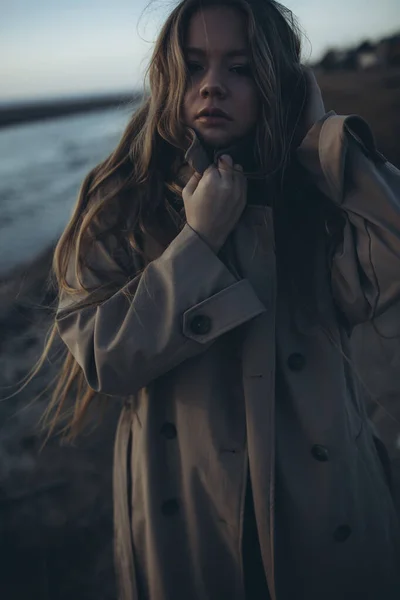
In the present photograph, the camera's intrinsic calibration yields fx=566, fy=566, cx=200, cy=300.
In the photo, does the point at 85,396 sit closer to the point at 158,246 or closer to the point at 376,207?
the point at 158,246

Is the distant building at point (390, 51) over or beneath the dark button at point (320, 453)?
over

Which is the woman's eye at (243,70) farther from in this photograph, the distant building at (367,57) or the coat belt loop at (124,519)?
the distant building at (367,57)

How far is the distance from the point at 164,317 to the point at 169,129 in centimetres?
51

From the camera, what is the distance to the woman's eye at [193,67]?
1.44 m

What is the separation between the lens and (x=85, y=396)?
169 centimetres

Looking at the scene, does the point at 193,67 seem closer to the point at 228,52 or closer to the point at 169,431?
the point at 228,52

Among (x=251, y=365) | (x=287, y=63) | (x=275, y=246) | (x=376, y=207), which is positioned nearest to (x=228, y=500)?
(x=251, y=365)

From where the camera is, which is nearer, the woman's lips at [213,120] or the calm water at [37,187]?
the woman's lips at [213,120]

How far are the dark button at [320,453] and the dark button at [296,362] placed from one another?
0.20m

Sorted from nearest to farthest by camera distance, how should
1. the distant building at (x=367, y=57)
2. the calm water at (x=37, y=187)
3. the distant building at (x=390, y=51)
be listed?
the calm water at (x=37, y=187) < the distant building at (x=390, y=51) < the distant building at (x=367, y=57)

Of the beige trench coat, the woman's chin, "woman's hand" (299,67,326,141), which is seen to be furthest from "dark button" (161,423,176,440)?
"woman's hand" (299,67,326,141)

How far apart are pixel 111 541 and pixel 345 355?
5.72 ft

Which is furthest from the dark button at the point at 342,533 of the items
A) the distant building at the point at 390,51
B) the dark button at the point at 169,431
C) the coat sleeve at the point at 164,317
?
the distant building at the point at 390,51

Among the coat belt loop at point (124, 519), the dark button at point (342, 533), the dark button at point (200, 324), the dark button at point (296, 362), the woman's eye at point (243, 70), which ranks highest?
the woman's eye at point (243, 70)
